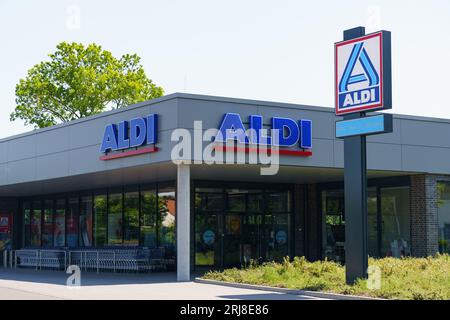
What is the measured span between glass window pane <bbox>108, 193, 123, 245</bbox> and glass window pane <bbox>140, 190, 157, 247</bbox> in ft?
5.74

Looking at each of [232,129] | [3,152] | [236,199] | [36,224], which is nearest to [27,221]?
[36,224]

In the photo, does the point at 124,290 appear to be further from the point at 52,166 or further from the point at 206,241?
the point at 52,166

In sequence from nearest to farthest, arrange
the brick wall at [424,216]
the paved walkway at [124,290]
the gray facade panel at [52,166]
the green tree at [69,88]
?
the paved walkway at [124,290], the gray facade panel at [52,166], the brick wall at [424,216], the green tree at [69,88]

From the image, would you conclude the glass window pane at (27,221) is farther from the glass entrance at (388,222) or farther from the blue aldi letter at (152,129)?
the blue aldi letter at (152,129)

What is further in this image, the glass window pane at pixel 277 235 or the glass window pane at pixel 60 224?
the glass window pane at pixel 60 224

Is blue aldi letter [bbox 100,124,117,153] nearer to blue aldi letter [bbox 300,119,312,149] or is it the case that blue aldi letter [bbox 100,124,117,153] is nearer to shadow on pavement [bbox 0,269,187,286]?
shadow on pavement [bbox 0,269,187,286]

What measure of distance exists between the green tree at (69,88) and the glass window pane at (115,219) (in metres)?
29.4

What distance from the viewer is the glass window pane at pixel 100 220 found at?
3450 centimetres

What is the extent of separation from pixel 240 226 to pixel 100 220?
681 centimetres

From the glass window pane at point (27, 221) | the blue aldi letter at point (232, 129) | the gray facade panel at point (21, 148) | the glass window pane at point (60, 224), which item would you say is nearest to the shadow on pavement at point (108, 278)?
the blue aldi letter at point (232, 129)

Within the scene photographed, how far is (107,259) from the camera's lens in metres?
28.8

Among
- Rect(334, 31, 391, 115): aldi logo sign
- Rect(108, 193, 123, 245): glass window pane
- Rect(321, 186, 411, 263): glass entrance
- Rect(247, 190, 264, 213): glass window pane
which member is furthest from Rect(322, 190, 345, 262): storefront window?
Rect(334, 31, 391, 115): aldi logo sign

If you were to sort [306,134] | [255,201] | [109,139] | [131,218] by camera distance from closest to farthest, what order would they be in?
[306,134], [109,139], [255,201], [131,218]
